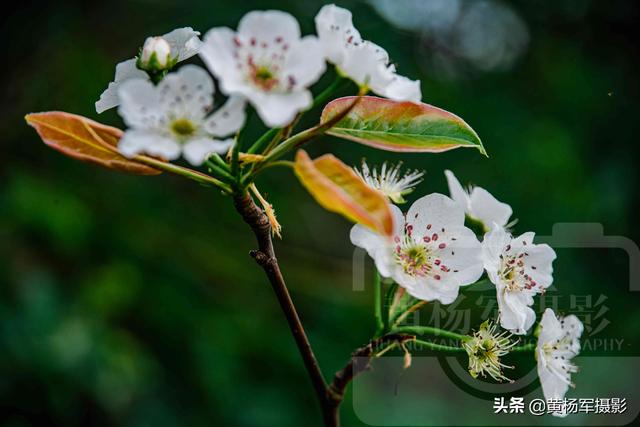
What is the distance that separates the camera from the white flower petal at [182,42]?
2.90ft

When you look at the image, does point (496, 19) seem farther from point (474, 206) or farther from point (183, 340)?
point (474, 206)

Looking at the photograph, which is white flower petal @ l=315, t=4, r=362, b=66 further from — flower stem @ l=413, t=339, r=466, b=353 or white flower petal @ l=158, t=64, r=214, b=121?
flower stem @ l=413, t=339, r=466, b=353

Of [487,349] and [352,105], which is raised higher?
[352,105]

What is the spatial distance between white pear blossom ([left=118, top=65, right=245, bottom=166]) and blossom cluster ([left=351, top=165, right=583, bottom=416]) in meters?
0.20

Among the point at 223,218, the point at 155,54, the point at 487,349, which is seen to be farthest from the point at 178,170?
the point at 223,218

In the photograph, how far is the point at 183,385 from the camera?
79.8 inches

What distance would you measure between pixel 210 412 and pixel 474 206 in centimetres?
118

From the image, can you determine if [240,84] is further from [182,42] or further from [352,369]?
[352,369]

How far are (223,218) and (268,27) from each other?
1738 millimetres

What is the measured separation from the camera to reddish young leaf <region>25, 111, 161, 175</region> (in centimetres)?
78

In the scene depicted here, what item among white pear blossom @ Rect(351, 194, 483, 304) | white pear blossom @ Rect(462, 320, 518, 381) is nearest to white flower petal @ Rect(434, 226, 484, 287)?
white pear blossom @ Rect(351, 194, 483, 304)

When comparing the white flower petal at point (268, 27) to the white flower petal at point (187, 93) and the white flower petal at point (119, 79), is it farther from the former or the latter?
the white flower petal at point (119, 79)

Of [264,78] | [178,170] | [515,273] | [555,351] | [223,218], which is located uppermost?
[264,78]

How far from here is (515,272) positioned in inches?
36.6
